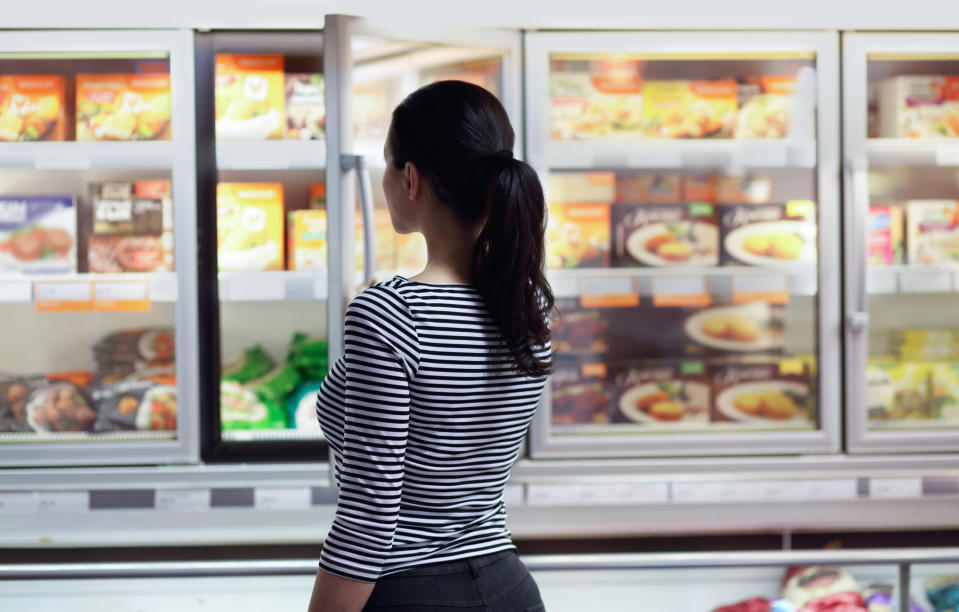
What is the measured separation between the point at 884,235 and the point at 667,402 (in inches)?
31.0

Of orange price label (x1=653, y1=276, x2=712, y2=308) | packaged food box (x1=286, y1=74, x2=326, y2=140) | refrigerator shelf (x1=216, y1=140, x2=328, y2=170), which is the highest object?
packaged food box (x1=286, y1=74, x2=326, y2=140)

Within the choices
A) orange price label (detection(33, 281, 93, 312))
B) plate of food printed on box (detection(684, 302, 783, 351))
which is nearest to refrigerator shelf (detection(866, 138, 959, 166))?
plate of food printed on box (detection(684, 302, 783, 351))

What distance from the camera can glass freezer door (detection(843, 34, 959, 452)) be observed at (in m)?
2.28

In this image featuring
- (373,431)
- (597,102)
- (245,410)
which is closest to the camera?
(373,431)

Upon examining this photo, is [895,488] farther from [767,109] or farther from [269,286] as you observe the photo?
[269,286]

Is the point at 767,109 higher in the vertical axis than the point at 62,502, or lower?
higher

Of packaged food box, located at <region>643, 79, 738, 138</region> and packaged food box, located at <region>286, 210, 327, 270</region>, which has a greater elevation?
packaged food box, located at <region>643, 79, 738, 138</region>

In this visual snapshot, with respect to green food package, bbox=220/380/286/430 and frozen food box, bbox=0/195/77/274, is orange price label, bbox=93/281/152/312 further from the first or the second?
green food package, bbox=220/380/286/430

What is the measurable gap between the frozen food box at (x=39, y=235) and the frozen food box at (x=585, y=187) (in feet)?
4.44

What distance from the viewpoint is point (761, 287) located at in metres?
2.36

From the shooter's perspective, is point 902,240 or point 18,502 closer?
point 18,502

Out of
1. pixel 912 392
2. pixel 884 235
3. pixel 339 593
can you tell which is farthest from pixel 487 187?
pixel 912 392

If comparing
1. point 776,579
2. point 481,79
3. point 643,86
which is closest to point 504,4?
point 481,79

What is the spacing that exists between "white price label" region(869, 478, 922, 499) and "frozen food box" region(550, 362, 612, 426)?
0.73 metres
